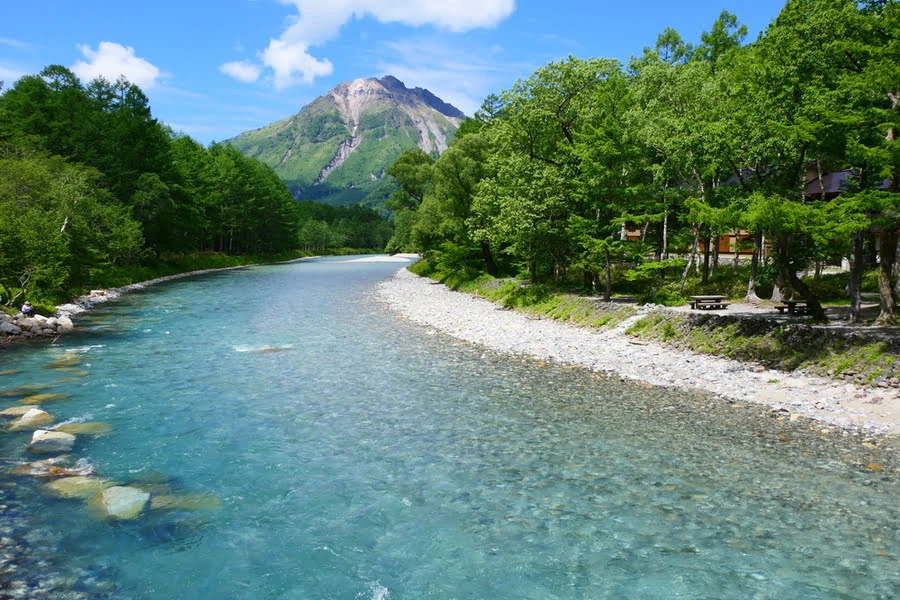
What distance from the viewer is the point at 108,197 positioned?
175 ft

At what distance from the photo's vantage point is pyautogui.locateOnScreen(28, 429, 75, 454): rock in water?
1200cm

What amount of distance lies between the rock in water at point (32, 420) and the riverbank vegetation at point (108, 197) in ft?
57.2

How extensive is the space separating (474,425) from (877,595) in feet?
28.7

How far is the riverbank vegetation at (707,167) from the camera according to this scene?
17.3 metres

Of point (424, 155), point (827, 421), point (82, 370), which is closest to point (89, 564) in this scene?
point (82, 370)

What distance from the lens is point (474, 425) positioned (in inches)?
561

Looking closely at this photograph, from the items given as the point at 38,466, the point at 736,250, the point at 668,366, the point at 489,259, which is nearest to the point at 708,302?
the point at 668,366

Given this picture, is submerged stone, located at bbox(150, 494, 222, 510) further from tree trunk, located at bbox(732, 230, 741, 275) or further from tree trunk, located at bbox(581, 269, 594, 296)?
tree trunk, located at bbox(732, 230, 741, 275)

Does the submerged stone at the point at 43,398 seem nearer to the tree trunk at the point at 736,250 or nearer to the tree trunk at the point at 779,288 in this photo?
the tree trunk at the point at 779,288

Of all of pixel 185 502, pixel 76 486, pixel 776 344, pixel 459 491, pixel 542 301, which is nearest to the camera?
pixel 185 502

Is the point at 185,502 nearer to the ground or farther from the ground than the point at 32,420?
nearer to the ground

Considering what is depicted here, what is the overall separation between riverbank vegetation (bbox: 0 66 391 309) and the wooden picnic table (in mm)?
34288

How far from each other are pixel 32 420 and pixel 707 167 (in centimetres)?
2826

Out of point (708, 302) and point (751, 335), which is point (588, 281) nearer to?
point (708, 302)
